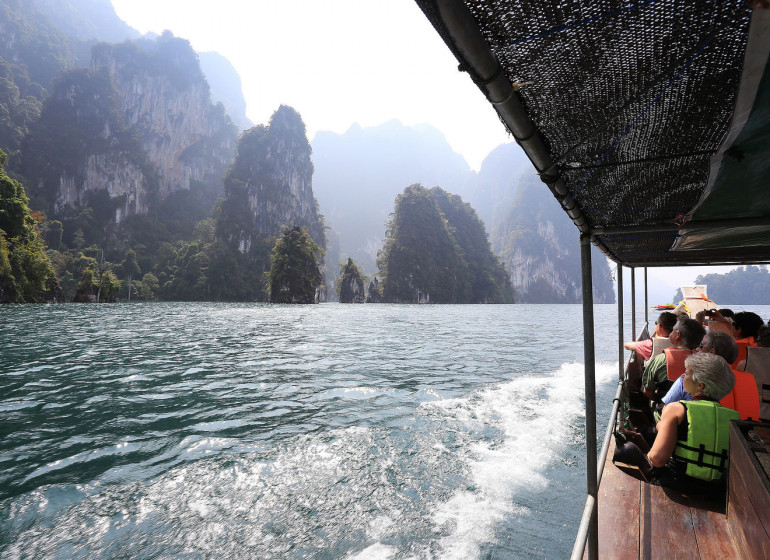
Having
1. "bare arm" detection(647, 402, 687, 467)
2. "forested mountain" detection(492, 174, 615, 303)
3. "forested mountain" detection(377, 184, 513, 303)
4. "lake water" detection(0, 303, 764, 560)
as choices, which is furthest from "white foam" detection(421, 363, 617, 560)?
"forested mountain" detection(492, 174, 615, 303)

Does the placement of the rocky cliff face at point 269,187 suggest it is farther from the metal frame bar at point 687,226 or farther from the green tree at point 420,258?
the metal frame bar at point 687,226

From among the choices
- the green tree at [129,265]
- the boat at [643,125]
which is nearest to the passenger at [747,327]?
the boat at [643,125]

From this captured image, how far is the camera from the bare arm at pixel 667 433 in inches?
94.8

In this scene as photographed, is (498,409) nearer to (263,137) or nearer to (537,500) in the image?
(537,500)

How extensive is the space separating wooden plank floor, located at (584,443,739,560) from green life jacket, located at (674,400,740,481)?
24 centimetres

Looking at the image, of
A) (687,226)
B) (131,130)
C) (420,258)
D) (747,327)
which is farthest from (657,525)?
(131,130)

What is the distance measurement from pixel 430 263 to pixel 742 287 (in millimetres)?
112990

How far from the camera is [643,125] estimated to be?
1.44 metres

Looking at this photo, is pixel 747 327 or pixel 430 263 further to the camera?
pixel 430 263

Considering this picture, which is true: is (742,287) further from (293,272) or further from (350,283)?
(293,272)

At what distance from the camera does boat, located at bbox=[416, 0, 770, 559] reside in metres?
0.94

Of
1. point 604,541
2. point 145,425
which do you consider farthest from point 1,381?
point 604,541

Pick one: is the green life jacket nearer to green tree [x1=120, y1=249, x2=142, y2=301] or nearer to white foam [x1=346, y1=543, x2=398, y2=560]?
white foam [x1=346, y1=543, x2=398, y2=560]

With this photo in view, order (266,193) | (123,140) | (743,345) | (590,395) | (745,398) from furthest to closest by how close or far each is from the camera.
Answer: (266,193) → (123,140) → (743,345) → (745,398) → (590,395)
